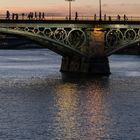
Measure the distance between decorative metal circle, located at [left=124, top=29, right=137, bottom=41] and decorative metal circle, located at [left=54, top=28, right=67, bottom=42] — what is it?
331 inches

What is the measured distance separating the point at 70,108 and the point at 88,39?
4127cm

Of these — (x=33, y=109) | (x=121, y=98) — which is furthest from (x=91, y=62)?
(x=33, y=109)

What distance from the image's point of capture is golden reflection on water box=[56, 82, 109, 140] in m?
58.2

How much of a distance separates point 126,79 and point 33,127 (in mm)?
45691

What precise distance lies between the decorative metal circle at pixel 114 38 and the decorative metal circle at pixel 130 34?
0.84 meters

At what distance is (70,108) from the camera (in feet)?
232

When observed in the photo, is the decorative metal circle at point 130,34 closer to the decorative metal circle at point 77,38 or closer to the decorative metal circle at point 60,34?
the decorative metal circle at point 77,38

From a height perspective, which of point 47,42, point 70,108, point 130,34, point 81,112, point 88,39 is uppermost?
point 130,34

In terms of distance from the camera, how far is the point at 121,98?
78.8 meters

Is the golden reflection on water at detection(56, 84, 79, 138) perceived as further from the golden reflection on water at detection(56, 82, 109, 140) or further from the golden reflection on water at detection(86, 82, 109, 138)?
the golden reflection on water at detection(86, 82, 109, 138)

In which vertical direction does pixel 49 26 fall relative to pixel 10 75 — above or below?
above

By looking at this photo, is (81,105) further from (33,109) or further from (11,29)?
(11,29)

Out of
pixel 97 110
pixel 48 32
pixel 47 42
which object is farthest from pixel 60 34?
pixel 97 110

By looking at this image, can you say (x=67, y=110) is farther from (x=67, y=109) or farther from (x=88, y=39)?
(x=88, y=39)
